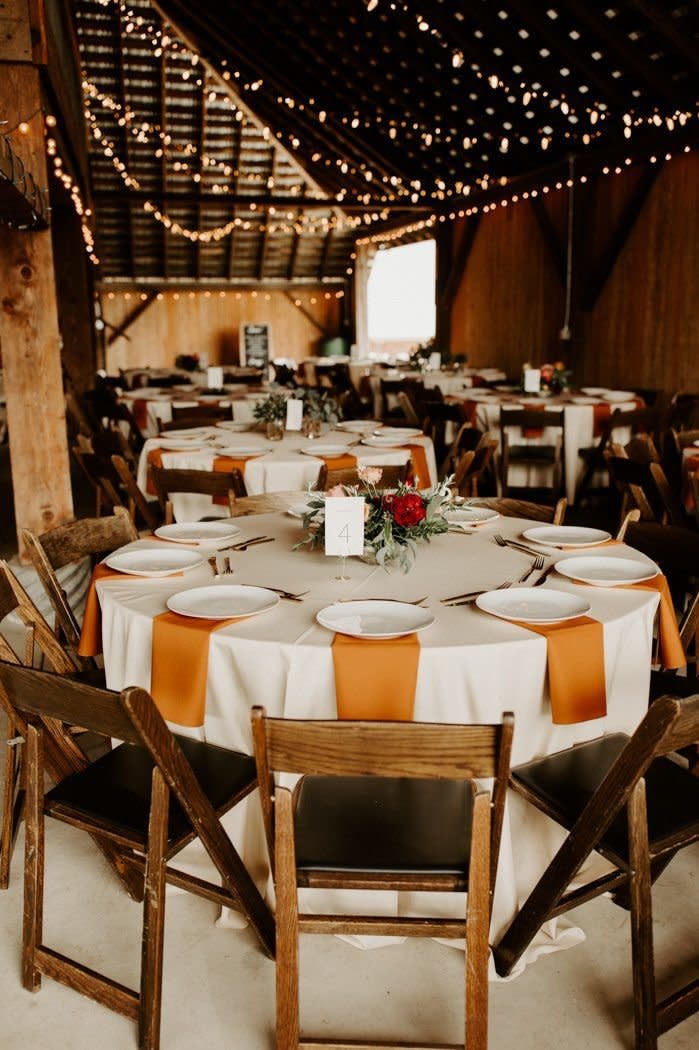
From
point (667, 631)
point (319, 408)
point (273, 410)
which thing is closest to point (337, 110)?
point (319, 408)

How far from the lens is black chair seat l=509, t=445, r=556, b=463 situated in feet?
22.1

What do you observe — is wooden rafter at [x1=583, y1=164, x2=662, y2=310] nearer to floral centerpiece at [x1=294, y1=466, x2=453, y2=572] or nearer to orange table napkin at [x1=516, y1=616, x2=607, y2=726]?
floral centerpiece at [x1=294, y1=466, x2=453, y2=572]

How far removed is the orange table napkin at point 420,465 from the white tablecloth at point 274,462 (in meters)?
0.05

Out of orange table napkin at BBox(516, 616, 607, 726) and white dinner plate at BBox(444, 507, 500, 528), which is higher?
white dinner plate at BBox(444, 507, 500, 528)

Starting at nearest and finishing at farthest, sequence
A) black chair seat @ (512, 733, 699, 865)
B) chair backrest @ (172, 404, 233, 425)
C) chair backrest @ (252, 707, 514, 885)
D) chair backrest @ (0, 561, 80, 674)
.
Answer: chair backrest @ (252, 707, 514, 885), black chair seat @ (512, 733, 699, 865), chair backrest @ (0, 561, 80, 674), chair backrest @ (172, 404, 233, 425)

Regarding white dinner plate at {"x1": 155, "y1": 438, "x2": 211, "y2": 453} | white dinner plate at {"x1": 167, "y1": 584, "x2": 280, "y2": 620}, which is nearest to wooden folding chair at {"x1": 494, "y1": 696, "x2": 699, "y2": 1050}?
white dinner plate at {"x1": 167, "y1": 584, "x2": 280, "y2": 620}

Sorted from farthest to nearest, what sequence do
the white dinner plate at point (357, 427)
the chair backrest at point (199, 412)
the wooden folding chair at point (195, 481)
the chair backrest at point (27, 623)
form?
1. the chair backrest at point (199, 412)
2. the white dinner plate at point (357, 427)
3. the wooden folding chair at point (195, 481)
4. the chair backrest at point (27, 623)

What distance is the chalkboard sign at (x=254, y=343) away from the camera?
19.1m

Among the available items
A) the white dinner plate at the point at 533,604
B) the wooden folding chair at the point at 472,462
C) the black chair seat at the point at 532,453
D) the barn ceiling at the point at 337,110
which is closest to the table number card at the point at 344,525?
the white dinner plate at the point at 533,604

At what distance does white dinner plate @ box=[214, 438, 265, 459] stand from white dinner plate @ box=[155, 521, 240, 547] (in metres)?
1.69

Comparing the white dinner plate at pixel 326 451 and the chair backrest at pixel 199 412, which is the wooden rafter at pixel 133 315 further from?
the white dinner plate at pixel 326 451

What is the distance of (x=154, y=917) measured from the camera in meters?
1.90

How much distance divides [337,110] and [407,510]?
11.7 meters

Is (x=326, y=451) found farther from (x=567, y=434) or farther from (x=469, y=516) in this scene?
(x=567, y=434)
